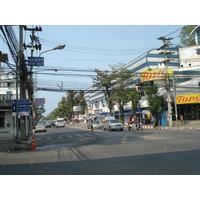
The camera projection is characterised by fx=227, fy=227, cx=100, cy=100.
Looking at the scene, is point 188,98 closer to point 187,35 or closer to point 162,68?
point 162,68

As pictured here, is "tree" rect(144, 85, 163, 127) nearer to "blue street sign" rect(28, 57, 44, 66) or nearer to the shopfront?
the shopfront

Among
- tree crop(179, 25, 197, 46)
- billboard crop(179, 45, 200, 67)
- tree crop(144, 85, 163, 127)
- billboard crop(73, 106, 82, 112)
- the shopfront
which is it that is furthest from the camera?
billboard crop(73, 106, 82, 112)

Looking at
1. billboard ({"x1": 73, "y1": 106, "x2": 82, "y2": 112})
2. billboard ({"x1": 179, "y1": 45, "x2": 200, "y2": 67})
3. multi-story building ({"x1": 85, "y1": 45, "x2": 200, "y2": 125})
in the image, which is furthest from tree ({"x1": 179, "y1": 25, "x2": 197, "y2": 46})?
billboard ({"x1": 73, "y1": 106, "x2": 82, "y2": 112})

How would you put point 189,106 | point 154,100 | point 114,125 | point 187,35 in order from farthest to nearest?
point 187,35 < point 189,106 < point 154,100 < point 114,125

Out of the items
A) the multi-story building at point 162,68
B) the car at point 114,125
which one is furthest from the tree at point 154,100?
the car at point 114,125

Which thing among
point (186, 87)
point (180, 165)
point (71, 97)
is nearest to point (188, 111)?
point (186, 87)

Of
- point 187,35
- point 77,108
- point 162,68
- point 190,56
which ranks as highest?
point 187,35

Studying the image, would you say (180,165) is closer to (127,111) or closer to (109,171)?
(109,171)

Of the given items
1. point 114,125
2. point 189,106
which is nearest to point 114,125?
point 114,125

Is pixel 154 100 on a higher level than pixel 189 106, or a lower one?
higher

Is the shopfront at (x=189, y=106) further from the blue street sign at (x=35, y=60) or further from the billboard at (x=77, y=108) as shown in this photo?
the billboard at (x=77, y=108)

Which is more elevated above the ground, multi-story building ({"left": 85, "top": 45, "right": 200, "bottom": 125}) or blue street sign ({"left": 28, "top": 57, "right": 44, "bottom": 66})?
multi-story building ({"left": 85, "top": 45, "right": 200, "bottom": 125})

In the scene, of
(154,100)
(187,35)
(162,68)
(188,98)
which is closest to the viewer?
(188,98)

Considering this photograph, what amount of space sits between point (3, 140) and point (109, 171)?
16.5 meters
